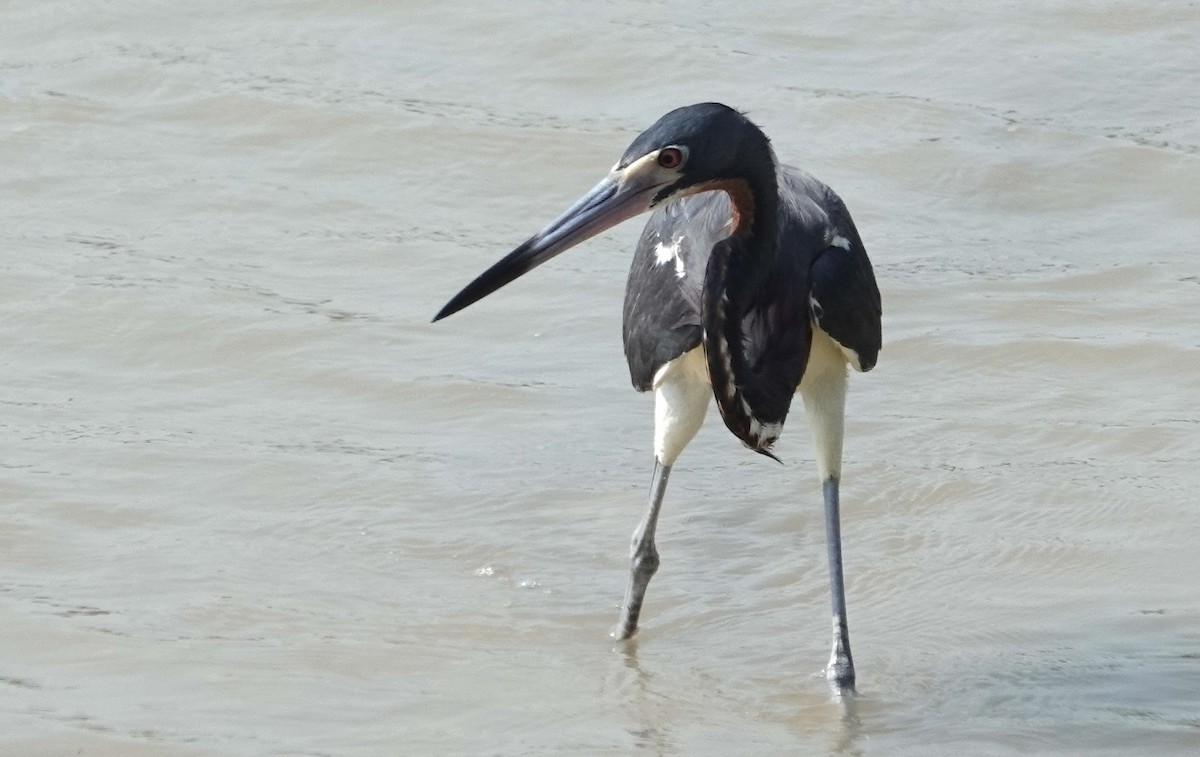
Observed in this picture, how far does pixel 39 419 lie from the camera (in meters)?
6.48

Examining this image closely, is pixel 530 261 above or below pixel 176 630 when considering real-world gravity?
above

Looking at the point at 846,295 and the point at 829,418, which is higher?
the point at 846,295

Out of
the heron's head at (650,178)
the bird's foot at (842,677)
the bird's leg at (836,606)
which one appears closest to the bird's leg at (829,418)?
the bird's leg at (836,606)

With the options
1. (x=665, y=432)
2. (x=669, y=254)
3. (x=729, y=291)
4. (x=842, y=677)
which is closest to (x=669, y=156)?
(x=729, y=291)

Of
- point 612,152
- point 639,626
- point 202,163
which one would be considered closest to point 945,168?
point 612,152

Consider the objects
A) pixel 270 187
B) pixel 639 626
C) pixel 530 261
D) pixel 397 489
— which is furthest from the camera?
pixel 270 187

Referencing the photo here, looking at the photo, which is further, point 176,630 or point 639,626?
point 639,626

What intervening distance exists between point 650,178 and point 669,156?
7cm

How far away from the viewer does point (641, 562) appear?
5.43m

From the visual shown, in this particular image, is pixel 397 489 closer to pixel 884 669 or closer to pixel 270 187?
pixel 884 669

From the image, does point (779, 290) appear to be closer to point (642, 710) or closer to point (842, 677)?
point (842, 677)

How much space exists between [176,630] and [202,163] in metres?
4.05

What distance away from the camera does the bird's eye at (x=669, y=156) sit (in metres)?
4.55

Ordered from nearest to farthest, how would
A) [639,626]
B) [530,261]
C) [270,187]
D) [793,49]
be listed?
[530,261] → [639,626] → [270,187] → [793,49]
